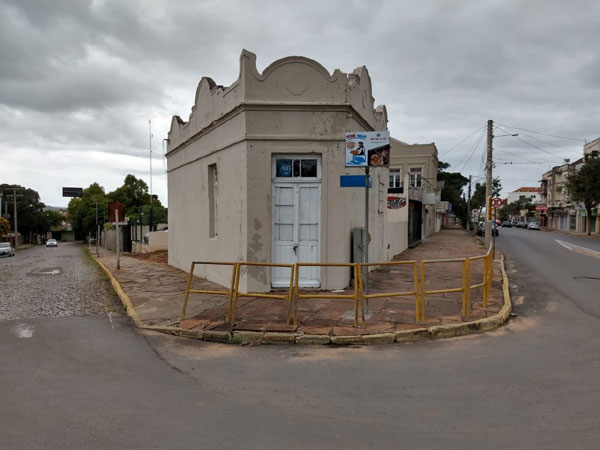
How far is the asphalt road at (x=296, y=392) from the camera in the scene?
351 cm

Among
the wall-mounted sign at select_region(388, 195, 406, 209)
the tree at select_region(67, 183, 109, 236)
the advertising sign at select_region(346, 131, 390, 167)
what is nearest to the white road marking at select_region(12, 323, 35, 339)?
the advertising sign at select_region(346, 131, 390, 167)

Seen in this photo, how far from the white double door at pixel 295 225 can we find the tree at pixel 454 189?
58.6m

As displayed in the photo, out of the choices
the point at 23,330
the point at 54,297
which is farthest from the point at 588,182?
the point at 23,330

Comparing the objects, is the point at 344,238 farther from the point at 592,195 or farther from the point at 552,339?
the point at 592,195

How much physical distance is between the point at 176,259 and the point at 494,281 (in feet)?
33.5

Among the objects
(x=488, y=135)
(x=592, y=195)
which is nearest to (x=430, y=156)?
(x=488, y=135)

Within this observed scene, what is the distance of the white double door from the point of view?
962 cm

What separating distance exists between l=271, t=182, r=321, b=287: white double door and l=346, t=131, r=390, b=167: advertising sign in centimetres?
261

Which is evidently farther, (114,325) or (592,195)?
(592,195)

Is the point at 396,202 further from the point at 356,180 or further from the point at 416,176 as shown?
the point at 416,176

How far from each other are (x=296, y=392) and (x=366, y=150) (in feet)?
13.2

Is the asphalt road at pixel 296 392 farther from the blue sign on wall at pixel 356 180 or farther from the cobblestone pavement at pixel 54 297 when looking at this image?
the blue sign on wall at pixel 356 180

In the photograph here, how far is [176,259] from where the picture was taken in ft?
50.1

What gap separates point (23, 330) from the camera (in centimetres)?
695
